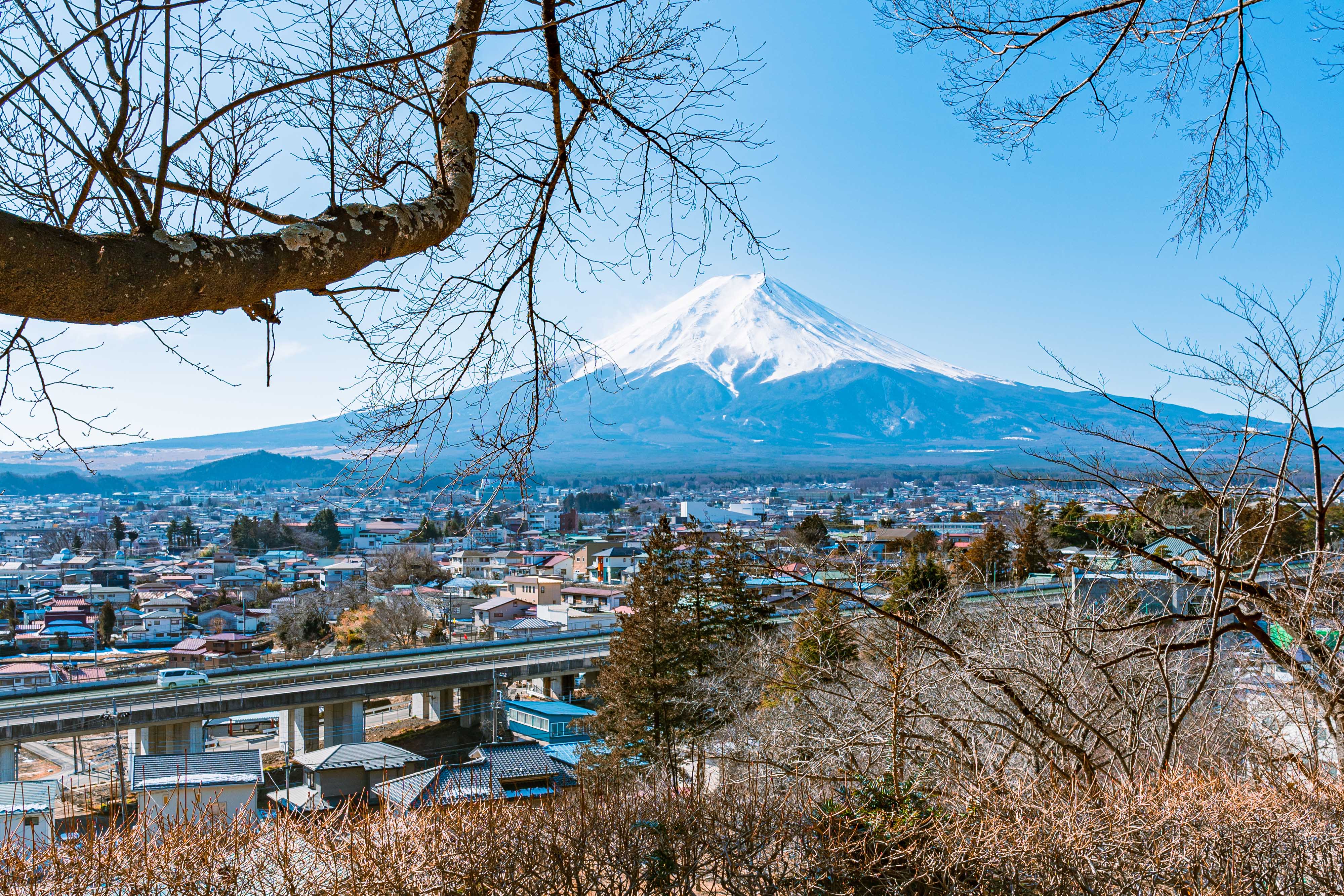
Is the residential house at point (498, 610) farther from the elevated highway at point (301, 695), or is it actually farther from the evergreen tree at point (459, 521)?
the evergreen tree at point (459, 521)

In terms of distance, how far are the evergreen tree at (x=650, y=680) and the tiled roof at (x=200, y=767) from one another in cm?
623

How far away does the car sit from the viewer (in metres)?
25.7

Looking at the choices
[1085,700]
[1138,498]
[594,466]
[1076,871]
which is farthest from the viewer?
[594,466]

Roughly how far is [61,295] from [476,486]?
206cm

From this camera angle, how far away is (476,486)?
11.1ft

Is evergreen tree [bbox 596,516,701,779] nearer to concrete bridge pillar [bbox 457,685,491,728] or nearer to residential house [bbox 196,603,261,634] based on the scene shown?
concrete bridge pillar [bbox 457,685,491,728]

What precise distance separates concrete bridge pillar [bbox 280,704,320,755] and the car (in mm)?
2469

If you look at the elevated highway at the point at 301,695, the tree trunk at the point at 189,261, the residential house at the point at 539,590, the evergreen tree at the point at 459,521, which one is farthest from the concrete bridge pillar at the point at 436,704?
the tree trunk at the point at 189,261

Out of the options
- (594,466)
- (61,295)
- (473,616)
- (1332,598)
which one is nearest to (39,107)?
(61,295)

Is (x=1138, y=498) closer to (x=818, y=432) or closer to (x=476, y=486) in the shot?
(x=476, y=486)

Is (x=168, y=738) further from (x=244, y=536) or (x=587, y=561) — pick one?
(x=244, y=536)

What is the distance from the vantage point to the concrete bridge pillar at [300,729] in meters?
25.6

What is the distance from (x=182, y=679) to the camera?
26.2 meters

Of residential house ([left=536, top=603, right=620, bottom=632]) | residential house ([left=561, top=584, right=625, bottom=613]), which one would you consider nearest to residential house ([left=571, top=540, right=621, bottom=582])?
residential house ([left=561, top=584, right=625, bottom=613])
